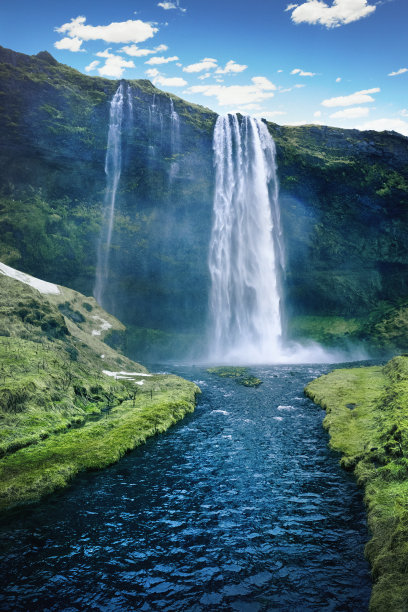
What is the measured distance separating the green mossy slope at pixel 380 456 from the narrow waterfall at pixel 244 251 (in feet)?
108

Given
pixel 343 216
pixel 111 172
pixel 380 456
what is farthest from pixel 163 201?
pixel 380 456

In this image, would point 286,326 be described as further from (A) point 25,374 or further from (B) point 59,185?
(A) point 25,374

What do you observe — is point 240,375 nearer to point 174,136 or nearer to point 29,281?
point 29,281

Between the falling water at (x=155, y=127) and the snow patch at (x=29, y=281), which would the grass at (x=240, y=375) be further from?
the falling water at (x=155, y=127)

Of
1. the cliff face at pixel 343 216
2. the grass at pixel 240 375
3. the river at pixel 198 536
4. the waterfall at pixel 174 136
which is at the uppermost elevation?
the waterfall at pixel 174 136

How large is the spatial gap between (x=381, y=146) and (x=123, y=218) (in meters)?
46.8

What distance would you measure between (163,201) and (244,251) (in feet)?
52.6

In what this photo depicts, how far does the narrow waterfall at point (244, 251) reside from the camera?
67.3 metres

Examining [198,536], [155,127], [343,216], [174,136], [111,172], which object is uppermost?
[155,127]

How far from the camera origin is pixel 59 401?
23.9 metres

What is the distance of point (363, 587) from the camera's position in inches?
391

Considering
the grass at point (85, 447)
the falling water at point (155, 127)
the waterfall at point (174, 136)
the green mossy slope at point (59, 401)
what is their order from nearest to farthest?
the grass at point (85, 447)
the green mossy slope at point (59, 401)
the falling water at point (155, 127)
the waterfall at point (174, 136)

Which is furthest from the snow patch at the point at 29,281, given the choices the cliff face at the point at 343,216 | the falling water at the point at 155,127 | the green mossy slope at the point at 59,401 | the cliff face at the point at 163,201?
the cliff face at the point at 343,216

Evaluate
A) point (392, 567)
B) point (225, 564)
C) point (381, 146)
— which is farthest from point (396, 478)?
point (381, 146)
